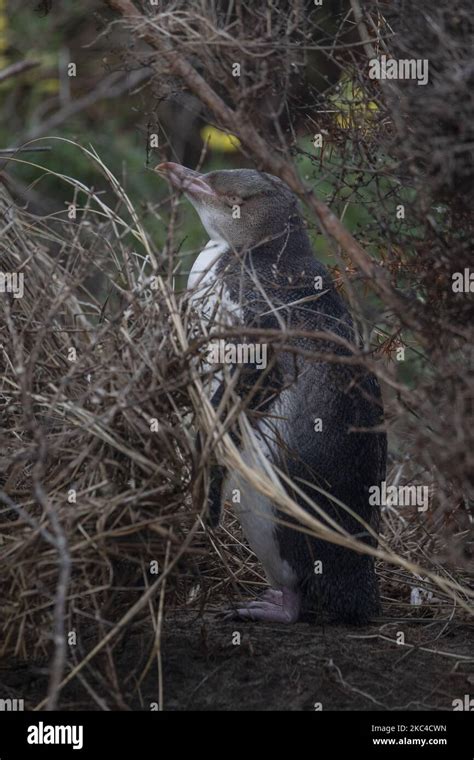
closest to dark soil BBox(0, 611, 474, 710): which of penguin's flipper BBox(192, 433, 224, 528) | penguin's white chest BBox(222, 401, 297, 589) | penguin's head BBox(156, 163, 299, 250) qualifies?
penguin's white chest BBox(222, 401, 297, 589)

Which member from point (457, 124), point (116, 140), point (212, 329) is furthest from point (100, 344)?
point (116, 140)

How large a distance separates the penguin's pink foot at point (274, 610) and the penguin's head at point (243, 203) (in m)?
0.92

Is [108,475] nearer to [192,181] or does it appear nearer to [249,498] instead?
[249,498]

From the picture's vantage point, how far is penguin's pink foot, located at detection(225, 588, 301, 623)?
2.77 m

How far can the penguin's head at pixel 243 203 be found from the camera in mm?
3031

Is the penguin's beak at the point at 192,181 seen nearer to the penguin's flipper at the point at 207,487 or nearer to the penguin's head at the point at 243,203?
the penguin's head at the point at 243,203

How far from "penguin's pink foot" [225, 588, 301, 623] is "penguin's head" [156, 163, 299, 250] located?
922mm

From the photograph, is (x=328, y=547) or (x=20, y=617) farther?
(x=328, y=547)

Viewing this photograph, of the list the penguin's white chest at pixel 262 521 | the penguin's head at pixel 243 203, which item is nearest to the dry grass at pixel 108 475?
the penguin's white chest at pixel 262 521

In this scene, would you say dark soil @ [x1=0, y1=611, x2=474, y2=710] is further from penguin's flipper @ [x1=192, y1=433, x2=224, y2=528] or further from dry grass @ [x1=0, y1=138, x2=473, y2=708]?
penguin's flipper @ [x1=192, y1=433, x2=224, y2=528]

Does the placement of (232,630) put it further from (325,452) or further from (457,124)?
(457,124)

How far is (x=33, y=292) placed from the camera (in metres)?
2.94

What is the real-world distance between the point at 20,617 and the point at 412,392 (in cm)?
88
